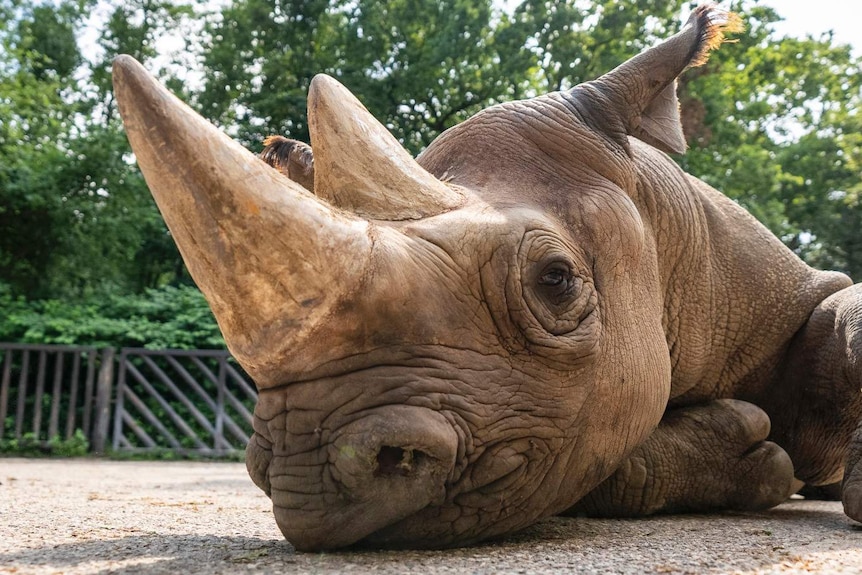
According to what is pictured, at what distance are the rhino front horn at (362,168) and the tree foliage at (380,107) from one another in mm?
11650

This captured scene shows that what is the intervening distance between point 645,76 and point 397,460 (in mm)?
2100

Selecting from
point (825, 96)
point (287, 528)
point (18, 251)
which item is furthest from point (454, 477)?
point (825, 96)

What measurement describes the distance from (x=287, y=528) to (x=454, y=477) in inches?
20.1

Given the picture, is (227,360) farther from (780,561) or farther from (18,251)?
(780,561)

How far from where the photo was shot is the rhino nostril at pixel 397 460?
8.67ft

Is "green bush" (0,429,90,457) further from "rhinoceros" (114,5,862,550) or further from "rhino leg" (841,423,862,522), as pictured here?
"rhino leg" (841,423,862,522)

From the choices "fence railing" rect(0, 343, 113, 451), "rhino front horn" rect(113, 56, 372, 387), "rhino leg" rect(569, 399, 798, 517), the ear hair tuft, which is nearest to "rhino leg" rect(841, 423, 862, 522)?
"rhino leg" rect(569, 399, 798, 517)

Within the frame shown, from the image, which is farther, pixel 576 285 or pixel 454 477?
pixel 576 285

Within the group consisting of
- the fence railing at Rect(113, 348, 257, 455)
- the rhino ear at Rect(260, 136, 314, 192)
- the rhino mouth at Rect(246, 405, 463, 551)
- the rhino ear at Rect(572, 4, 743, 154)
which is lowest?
the fence railing at Rect(113, 348, 257, 455)

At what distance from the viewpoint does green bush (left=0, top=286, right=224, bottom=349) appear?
44.9 feet

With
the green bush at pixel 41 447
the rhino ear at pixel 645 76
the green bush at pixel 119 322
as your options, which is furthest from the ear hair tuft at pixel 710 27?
the green bush at pixel 41 447

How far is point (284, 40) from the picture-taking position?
20.0 metres

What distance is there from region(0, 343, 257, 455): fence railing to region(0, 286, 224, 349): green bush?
0.25 m

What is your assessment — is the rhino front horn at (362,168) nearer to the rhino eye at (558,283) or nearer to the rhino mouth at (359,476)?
the rhino eye at (558,283)
